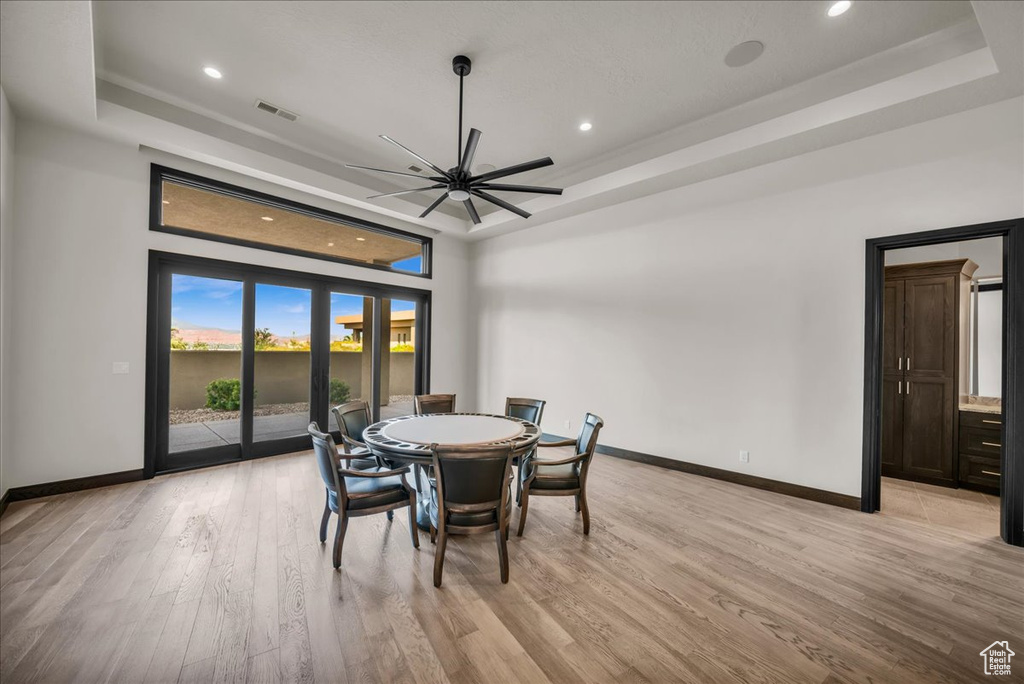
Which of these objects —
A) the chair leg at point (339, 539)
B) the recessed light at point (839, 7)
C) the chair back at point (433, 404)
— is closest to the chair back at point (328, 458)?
the chair leg at point (339, 539)

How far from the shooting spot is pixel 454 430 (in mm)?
3131

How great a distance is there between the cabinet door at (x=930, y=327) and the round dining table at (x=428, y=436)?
4.43 metres

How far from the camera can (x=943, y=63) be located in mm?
2887

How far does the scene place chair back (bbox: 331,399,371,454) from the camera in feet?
11.4

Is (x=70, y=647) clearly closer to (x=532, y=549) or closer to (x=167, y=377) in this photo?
(x=532, y=549)

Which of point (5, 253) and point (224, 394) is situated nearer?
point (5, 253)

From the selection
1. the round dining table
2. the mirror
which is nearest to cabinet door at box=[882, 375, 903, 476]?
the mirror

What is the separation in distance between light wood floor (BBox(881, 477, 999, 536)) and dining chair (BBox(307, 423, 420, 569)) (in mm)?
4175

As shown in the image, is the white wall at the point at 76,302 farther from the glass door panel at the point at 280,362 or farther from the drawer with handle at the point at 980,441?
the drawer with handle at the point at 980,441

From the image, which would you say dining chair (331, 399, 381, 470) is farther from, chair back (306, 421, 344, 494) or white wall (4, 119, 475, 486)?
white wall (4, 119, 475, 486)

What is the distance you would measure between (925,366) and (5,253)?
891 centimetres

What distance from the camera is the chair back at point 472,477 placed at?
7.57 ft

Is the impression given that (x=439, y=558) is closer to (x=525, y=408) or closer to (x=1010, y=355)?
(x=525, y=408)

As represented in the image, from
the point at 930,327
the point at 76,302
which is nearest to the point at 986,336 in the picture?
the point at 930,327
